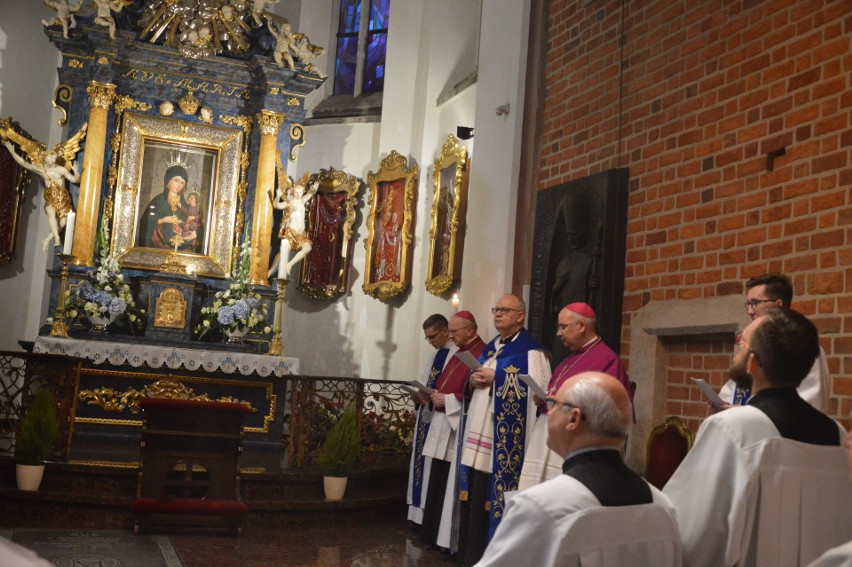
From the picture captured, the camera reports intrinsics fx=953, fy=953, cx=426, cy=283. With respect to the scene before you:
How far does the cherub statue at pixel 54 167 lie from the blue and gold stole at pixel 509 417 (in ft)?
22.2

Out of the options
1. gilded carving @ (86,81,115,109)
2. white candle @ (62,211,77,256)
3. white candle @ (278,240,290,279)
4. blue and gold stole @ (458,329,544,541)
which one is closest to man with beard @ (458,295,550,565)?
blue and gold stole @ (458,329,544,541)

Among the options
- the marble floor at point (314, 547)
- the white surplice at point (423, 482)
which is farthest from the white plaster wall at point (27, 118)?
the white surplice at point (423, 482)

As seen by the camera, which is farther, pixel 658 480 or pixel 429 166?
pixel 429 166

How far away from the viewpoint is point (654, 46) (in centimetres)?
643

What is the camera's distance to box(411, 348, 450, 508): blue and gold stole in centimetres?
816

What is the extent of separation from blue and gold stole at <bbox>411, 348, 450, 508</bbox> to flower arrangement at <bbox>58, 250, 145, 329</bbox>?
409 centimetres

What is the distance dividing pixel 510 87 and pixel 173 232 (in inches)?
214

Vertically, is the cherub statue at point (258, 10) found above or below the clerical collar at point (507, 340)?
above

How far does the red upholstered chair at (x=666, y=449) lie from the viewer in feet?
17.6

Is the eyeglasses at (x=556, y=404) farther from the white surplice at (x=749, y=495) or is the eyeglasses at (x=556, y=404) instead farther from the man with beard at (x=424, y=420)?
the man with beard at (x=424, y=420)

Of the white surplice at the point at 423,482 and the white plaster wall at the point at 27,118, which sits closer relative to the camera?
the white surplice at the point at 423,482

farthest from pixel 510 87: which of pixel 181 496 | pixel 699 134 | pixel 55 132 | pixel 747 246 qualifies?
pixel 55 132

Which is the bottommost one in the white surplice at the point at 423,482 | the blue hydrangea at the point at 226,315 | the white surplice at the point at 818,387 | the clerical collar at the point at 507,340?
the white surplice at the point at 423,482

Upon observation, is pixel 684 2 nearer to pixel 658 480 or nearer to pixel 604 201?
pixel 604 201
